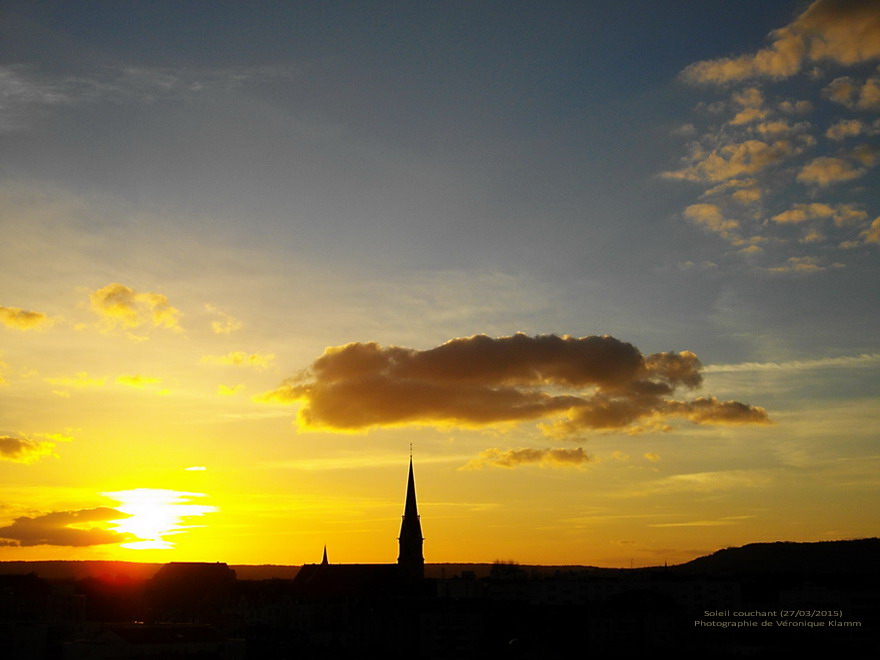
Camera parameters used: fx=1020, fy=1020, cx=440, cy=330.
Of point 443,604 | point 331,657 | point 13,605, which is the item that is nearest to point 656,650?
point 443,604

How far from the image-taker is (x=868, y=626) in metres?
172

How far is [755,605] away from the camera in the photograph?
19300 centimetres

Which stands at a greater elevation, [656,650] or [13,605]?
[13,605]

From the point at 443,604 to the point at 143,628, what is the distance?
51.3m

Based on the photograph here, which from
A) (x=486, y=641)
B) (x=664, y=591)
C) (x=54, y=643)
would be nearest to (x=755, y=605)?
(x=664, y=591)

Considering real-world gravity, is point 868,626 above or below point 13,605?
below

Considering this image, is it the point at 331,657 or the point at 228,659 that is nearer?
the point at 228,659

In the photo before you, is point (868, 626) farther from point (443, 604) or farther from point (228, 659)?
point (228, 659)

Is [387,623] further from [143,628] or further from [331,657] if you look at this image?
[143,628]

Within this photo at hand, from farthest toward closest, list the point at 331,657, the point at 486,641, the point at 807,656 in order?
the point at 486,641
the point at 331,657
the point at 807,656

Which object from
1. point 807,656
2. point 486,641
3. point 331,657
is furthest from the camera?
point 486,641

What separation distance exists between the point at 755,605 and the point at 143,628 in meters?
113

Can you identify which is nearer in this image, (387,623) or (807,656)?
(807,656)

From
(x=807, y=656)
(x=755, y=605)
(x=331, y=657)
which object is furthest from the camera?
(x=755, y=605)
